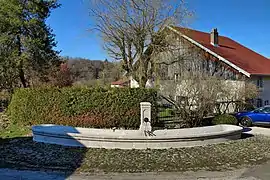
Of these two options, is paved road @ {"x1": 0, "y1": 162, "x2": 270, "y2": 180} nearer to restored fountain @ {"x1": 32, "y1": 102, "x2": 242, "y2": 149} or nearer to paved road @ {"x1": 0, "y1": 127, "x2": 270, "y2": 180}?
paved road @ {"x1": 0, "y1": 127, "x2": 270, "y2": 180}

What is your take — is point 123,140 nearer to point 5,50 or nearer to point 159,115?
point 159,115

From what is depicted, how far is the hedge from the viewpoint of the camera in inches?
624

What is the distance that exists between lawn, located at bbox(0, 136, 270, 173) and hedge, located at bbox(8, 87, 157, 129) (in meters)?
4.14

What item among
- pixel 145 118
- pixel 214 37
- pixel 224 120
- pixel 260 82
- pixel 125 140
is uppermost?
pixel 214 37

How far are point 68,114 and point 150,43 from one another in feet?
33.8

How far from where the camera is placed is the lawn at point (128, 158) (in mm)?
8875

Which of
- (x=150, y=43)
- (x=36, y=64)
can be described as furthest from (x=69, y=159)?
(x=36, y=64)

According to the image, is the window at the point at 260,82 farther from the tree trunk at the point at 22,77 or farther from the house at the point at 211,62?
the tree trunk at the point at 22,77

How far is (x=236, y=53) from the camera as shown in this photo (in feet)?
105

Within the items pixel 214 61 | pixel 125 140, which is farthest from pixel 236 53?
pixel 125 140

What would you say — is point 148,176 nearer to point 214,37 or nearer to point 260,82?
point 260,82

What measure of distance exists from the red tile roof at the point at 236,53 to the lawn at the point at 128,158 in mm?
14985

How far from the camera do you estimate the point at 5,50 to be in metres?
25.9

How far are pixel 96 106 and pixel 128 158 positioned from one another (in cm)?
645
